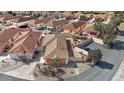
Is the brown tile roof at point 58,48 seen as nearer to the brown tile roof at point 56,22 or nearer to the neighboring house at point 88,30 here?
the brown tile roof at point 56,22

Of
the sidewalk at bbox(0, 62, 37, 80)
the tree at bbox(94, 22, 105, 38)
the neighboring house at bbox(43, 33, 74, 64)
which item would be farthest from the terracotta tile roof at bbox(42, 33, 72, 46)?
the tree at bbox(94, 22, 105, 38)

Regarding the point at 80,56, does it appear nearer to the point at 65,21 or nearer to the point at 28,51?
the point at 65,21

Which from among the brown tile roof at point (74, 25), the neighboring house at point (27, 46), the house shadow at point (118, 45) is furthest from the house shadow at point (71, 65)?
the house shadow at point (118, 45)

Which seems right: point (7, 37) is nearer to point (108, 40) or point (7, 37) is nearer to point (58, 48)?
point (58, 48)

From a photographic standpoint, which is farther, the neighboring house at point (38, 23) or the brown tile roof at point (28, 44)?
the brown tile roof at point (28, 44)

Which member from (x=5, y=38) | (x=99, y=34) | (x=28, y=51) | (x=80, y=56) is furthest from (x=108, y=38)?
(x=5, y=38)

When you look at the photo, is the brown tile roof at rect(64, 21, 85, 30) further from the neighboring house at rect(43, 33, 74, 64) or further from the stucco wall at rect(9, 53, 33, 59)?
the stucco wall at rect(9, 53, 33, 59)

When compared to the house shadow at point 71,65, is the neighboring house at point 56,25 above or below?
above
